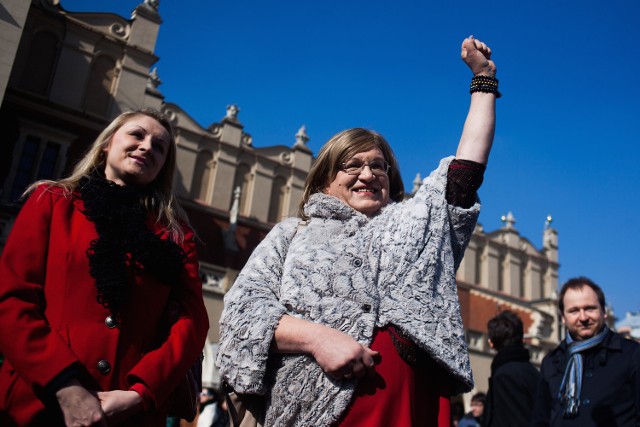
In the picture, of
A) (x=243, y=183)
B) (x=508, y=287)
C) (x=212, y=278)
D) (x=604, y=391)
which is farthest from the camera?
(x=508, y=287)

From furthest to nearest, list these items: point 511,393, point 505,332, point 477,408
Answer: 1. point 477,408
2. point 505,332
3. point 511,393

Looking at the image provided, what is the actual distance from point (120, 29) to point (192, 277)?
1412 cm

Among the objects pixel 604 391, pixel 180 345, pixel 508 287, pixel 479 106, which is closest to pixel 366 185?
pixel 479 106

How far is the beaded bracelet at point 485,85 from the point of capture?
201 cm

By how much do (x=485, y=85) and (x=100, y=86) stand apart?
13.7 meters

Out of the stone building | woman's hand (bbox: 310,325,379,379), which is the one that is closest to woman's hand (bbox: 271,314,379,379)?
woman's hand (bbox: 310,325,379,379)

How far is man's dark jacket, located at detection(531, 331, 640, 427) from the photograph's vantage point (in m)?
2.73

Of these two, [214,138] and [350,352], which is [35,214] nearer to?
[350,352]

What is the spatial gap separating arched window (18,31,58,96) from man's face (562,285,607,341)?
513 inches

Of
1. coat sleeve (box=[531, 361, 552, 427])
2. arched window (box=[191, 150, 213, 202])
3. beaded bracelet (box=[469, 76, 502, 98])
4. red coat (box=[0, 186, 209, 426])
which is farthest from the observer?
arched window (box=[191, 150, 213, 202])

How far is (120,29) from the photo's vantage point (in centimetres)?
1455

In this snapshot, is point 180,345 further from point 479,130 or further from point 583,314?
point 583,314

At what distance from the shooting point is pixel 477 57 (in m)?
2.07

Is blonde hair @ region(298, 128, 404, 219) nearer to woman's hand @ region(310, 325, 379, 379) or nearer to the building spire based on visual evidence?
woman's hand @ region(310, 325, 379, 379)
